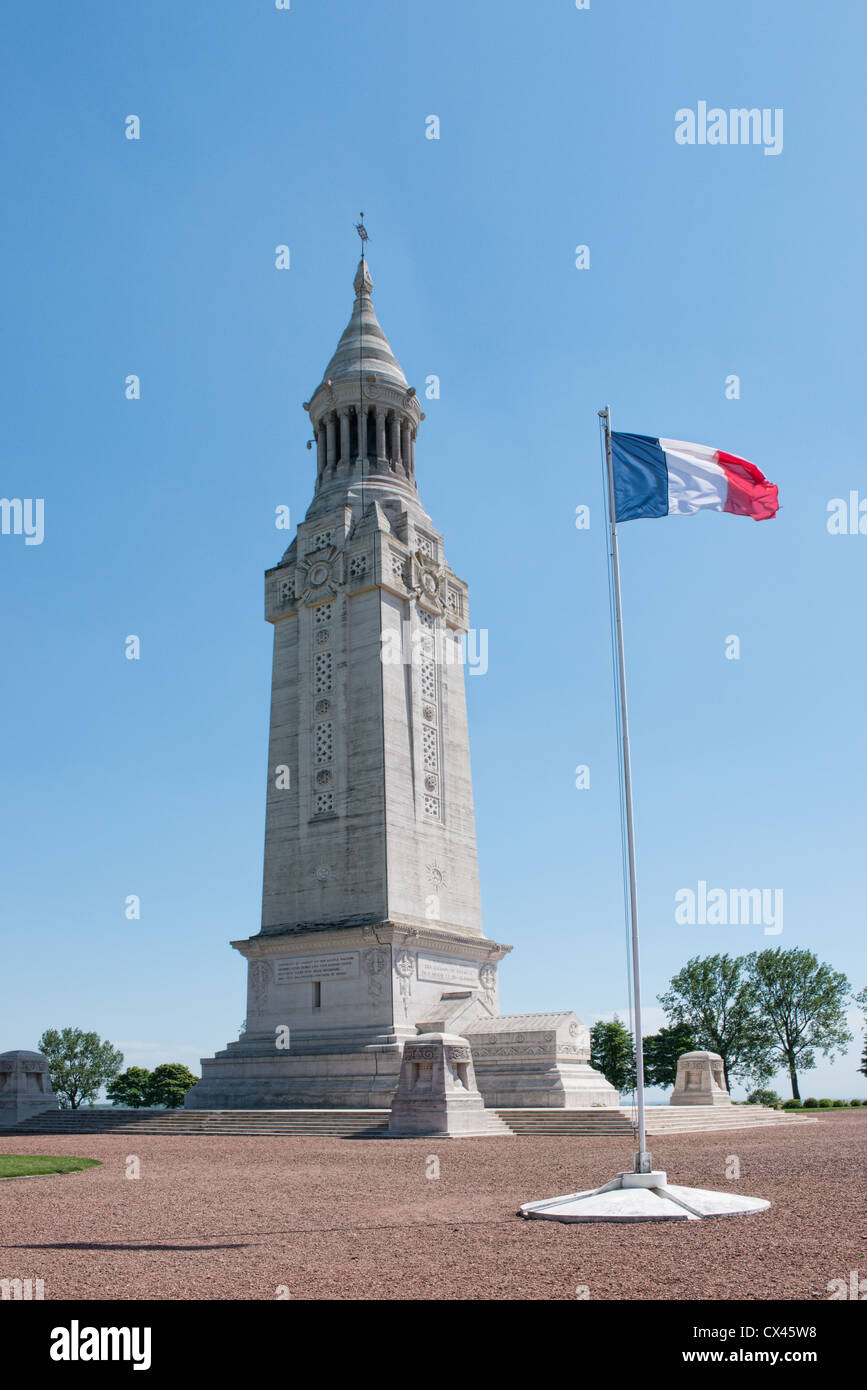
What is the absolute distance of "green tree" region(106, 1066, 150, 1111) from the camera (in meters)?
72.9

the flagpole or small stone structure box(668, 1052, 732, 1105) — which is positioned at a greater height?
the flagpole

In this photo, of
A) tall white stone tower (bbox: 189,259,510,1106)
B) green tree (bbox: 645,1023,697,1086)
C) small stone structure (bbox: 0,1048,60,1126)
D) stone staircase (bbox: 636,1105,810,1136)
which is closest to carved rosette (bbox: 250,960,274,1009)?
tall white stone tower (bbox: 189,259,510,1106)

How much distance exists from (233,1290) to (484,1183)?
335 inches

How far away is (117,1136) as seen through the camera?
32.8 m

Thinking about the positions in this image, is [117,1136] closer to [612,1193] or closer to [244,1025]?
[244,1025]

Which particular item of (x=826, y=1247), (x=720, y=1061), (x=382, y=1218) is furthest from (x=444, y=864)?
(x=826, y=1247)

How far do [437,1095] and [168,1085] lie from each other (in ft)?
172

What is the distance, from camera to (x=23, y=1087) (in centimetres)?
4034

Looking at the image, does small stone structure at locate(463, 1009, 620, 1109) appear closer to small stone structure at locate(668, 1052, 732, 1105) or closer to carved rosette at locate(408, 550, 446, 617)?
small stone structure at locate(668, 1052, 732, 1105)

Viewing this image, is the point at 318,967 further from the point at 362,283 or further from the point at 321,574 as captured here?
the point at 362,283

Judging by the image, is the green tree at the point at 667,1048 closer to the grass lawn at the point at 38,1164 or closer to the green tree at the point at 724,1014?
the green tree at the point at 724,1014

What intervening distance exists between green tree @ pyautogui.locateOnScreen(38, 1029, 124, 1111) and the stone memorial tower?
34816 millimetres

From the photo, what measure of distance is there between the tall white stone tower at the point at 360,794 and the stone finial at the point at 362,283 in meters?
4.95

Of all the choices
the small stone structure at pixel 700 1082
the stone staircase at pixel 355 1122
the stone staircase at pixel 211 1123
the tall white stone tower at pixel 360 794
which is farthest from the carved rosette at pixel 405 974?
the small stone structure at pixel 700 1082
